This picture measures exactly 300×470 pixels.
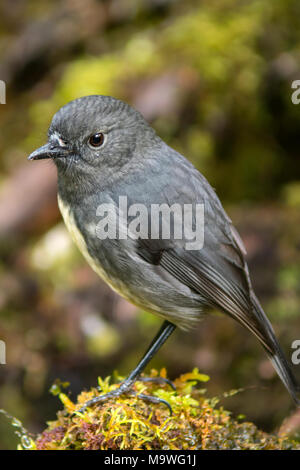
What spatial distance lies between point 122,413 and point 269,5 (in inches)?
212

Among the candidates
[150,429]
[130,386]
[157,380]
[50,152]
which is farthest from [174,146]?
[150,429]

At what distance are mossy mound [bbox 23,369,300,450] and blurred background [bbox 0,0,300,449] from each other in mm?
1375

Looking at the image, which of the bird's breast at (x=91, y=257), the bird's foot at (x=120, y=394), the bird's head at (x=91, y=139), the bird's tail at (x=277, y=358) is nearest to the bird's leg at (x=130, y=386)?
the bird's foot at (x=120, y=394)

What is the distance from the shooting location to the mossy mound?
2566mm

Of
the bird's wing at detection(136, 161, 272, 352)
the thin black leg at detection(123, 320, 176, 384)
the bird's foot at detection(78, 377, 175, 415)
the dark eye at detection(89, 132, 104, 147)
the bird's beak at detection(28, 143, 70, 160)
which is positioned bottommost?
the bird's foot at detection(78, 377, 175, 415)

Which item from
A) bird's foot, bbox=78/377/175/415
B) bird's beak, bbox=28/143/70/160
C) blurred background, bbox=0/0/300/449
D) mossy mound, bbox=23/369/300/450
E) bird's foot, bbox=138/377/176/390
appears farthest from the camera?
blurred background, bbox=0/0/300/449

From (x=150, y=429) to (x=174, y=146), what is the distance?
12.0 feet

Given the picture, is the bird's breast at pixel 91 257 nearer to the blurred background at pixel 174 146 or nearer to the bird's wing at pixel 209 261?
the bird's wing at pixel 209 261

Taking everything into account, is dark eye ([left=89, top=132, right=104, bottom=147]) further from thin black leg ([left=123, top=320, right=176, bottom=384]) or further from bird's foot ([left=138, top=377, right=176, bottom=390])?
bird's foot ([left=138, top=377, right=176, bottom=390])

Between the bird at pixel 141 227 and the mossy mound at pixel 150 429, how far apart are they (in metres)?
0.10

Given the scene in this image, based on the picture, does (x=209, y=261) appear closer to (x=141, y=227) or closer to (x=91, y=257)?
(x=141, y=227)

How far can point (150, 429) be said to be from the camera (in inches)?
102

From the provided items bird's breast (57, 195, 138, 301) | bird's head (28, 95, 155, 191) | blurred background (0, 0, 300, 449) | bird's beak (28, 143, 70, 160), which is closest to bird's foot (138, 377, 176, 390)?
bird's breast (57, 195, 138, 301)
